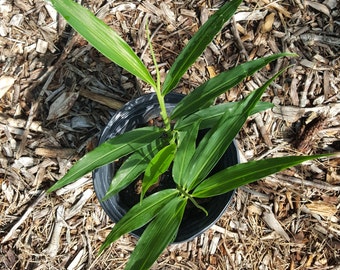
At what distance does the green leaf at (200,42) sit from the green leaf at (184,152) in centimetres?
11

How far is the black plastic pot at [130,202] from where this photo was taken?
1.17 metres

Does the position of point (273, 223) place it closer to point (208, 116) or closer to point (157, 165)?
point (208, 116)

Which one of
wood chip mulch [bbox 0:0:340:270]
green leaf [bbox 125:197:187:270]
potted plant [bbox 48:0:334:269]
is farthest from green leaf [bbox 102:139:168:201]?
wood chip mulch [bbox 0:0:340:270]

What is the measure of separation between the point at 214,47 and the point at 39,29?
566 mm

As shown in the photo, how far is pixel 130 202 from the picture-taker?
1.30 meters

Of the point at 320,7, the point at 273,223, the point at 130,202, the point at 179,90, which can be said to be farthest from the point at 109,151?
the point at 320,7

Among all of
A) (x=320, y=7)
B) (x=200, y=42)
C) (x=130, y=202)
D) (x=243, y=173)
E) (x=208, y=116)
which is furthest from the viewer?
(x=320, y=7)

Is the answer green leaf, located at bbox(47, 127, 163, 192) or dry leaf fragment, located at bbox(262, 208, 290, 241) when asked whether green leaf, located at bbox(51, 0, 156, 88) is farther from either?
dry leaf fragment, located at bbox(262, 208, 290, 241)

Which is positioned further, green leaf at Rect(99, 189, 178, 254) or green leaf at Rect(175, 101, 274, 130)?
green leaf at Rect(175, 101, 274, 130)

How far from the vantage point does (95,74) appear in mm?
1511

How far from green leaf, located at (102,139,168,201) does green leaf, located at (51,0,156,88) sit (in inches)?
7.4

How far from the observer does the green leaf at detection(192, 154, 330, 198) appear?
773mm

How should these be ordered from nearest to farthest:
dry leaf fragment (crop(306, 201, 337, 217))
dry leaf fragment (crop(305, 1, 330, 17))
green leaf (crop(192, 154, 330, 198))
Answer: green leaf (crop(192, 154, 330, 198)), dry leaf fragment (crop(306, 201, 337, 217)), dry leaf fragment (crop(305, 1, 330, 17))

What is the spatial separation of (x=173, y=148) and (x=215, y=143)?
97 millimetres
